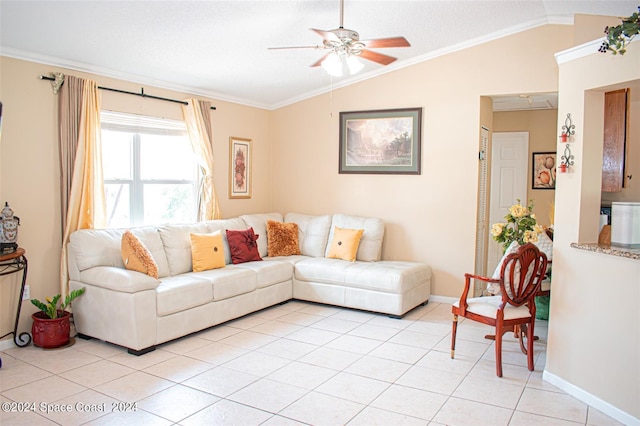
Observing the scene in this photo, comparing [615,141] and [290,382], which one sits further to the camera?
[615,141]

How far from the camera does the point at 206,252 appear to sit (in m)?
4.92

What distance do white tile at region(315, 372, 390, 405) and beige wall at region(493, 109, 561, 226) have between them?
14.2ft

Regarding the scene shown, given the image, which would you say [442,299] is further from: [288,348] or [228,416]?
[228,416]

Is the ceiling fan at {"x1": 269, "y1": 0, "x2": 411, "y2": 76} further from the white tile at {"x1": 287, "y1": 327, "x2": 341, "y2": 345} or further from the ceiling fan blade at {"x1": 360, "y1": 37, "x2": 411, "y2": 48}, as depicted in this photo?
the white tile at {"x1": 287, "y1": 327, "x2": 341, "y2": 345}

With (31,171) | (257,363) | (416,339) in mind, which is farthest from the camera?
(416,339)

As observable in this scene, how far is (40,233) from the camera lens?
4.11 meters

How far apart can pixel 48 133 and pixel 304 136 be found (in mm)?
3195

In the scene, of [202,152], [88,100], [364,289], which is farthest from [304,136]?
[88,100]

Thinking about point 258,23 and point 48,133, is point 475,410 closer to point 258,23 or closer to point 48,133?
point 258,23

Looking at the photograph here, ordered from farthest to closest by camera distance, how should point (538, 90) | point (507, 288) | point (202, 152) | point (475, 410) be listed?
point (202, 152), point (538, 90), point (507, 288), point (475, 410)

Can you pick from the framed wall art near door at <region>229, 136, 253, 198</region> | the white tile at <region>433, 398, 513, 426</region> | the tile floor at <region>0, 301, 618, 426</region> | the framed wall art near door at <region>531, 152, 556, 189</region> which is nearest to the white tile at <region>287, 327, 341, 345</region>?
the tile floor at <region>0, 301, 618, 426</region>

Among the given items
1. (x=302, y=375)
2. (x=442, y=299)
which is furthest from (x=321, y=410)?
(x=442, y=299)

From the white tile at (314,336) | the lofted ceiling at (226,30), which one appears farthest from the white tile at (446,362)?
the lofted ceiling at (226,30)

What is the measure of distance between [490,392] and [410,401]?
58 cm
